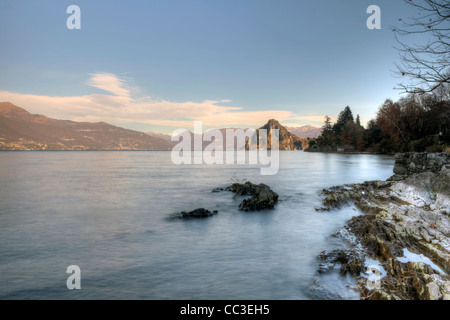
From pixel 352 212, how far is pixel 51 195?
24.6 m

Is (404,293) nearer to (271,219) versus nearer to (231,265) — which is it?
(231,265)

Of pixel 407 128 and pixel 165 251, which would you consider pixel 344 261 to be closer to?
pixel 165 251

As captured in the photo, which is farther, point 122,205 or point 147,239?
point 122,205

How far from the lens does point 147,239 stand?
1136 centimetres

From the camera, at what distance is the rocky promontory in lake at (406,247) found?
5703mm

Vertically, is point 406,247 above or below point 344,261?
above

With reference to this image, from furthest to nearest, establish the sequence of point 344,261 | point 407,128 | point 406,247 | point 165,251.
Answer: point 407,128, point 165,251, point 344,261, point 406,247

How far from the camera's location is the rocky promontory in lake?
225 inches

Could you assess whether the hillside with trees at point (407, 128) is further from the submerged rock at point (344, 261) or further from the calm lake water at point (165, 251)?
the submerged rock at point (344, 261)

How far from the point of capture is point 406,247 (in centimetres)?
748
